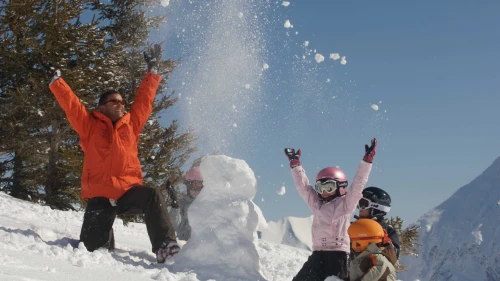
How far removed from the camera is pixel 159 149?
562 inches

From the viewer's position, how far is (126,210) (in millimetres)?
5332

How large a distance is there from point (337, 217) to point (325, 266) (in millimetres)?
584

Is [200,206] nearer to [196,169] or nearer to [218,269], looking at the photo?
[218,269]

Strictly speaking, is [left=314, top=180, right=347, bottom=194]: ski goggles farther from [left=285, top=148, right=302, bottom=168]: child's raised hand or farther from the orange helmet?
the orange helmet

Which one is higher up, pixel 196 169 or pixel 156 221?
pixel 196 169

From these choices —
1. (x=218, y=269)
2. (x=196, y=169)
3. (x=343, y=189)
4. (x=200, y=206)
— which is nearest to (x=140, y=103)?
(x=200, y=206)

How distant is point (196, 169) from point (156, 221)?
14.2ft

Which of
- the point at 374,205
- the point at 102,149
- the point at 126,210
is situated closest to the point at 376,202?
the point at 374,205

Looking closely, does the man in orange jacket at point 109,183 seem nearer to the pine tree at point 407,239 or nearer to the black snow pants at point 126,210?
the black snow pants at point 126,210

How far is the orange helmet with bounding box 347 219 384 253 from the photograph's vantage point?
160 inches

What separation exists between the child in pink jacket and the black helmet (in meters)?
0.27

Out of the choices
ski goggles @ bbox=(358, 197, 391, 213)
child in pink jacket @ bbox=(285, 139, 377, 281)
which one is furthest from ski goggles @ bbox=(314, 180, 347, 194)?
ski goggles @ bbox=(358, 197, 391, 213)

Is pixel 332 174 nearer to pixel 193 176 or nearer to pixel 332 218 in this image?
pixel 332 218

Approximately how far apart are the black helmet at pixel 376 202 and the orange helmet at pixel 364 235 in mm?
1506
